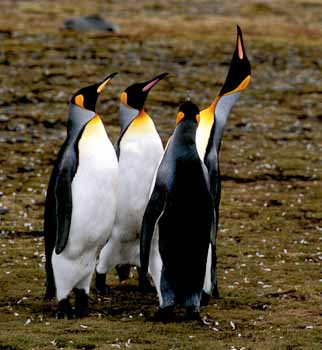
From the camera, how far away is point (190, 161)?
26.9 feet

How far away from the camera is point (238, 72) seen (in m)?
9.69

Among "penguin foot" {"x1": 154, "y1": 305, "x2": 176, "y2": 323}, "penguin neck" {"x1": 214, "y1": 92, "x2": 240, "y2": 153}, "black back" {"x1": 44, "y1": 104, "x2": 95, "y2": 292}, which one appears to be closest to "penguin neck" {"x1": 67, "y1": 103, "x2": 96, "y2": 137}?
"black back" {"x1": 44, "y1": 104, "x2": 95, "y2": 292}

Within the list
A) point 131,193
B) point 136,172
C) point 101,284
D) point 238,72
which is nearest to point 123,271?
point 101,284

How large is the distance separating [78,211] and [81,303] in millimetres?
781

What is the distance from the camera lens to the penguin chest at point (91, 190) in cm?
823

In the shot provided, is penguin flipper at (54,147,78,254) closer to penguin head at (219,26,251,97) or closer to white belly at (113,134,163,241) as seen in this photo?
white belly at (113,134,163,241)

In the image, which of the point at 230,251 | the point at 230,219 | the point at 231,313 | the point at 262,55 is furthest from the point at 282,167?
the point at 262,55

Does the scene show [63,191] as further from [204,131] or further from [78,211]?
[204,131]

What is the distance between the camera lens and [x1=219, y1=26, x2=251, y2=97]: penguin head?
9597 mm

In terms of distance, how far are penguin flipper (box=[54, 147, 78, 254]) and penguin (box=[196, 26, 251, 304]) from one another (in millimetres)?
1308

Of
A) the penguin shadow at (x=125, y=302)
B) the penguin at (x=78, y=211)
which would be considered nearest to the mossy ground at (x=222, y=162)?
the penguin shadow at (x=125, y=302)

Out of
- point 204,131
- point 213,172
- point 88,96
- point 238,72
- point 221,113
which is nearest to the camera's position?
point 88,96

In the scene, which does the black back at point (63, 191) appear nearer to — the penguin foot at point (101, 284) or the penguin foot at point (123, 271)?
the penguin foot at point (101, 284)

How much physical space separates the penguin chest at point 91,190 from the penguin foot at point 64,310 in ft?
1.57
